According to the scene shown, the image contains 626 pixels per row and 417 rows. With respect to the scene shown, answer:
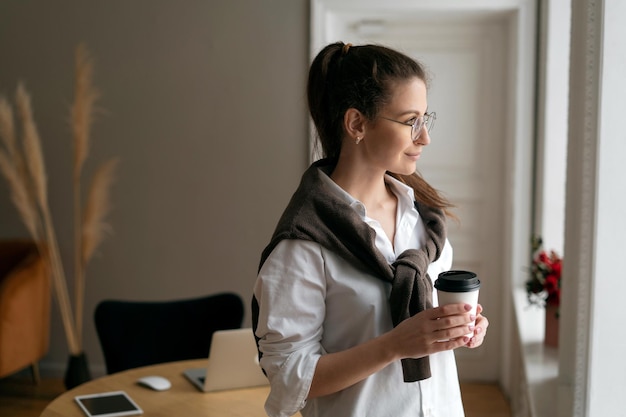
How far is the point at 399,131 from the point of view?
1568mm

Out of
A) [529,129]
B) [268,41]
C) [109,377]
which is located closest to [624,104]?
[109,377]

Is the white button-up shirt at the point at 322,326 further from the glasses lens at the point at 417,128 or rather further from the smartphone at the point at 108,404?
the smartphone at the point at 108,404

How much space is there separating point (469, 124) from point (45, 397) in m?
2.86

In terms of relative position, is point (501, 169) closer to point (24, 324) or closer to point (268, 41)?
point (268, 41)

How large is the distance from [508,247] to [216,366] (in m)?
2.53

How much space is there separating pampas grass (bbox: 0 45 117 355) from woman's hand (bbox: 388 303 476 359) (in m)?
3.17

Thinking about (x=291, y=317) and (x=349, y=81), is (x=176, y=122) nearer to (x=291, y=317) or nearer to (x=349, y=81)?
(x=349, y=81)

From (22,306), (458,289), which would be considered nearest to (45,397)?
(22,306)

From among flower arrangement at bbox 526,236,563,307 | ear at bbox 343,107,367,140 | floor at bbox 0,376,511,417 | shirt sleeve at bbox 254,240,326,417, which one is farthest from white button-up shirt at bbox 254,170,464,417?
floor at bbox 0,376,511,417

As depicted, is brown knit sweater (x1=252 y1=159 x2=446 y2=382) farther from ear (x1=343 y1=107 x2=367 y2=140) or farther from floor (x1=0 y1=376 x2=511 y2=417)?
floor (x1=0 y1=376 x2=511 y2=417)

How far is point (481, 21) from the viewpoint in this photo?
4453 mm

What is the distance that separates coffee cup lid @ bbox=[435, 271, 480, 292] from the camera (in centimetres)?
143

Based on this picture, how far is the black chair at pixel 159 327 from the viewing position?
3041mm

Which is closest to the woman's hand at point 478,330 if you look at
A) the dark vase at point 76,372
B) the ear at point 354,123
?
the ear at point 354,123
